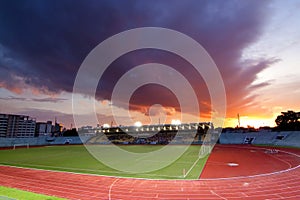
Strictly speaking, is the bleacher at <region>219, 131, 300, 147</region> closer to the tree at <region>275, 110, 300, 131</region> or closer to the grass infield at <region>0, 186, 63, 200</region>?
the tree at <region>275, 110, 300, 131</region>

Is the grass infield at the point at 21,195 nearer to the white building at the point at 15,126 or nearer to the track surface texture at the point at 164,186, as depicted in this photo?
the track surface texture at the point at 164,186

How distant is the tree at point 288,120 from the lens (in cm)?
5619

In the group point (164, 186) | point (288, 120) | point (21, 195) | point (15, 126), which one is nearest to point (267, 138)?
point (288, 120)

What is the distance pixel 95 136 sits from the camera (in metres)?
65.7

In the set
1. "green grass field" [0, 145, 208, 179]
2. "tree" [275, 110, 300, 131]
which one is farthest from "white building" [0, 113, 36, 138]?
"tree" [275, 110, 300, 131]

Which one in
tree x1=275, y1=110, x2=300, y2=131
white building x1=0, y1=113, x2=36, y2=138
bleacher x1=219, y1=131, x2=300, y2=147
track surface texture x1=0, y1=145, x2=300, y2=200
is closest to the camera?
track surface texture x1=0, y1=145, x2=300, y2=200

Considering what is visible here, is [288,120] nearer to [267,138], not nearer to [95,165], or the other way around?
[267,138]

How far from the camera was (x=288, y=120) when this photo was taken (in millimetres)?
58594

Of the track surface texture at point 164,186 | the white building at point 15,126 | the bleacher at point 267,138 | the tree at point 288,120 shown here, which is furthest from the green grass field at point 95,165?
the white building at point 15,126

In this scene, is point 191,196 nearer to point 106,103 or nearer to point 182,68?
point 182,68

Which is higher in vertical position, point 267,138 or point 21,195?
point 267,138

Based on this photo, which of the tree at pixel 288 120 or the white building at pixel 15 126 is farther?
the white building at pixel 15 126

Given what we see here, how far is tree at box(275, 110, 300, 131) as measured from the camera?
184ft

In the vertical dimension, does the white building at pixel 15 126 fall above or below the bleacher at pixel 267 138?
above
